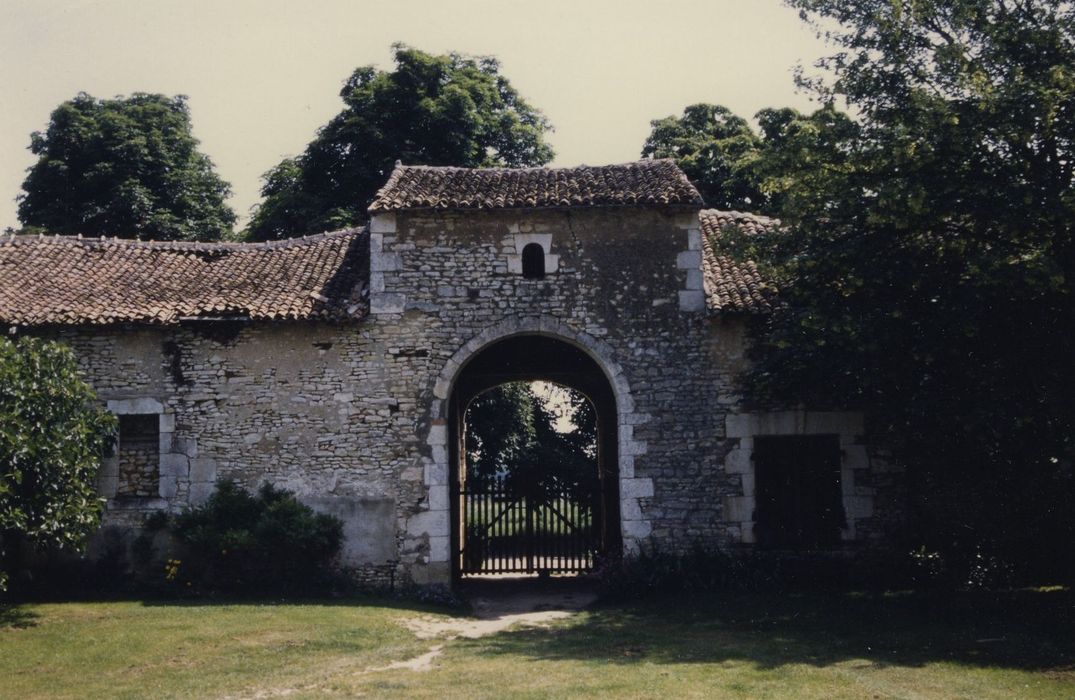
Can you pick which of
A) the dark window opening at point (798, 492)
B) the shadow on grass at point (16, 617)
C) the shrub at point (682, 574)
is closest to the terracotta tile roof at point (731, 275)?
the dark window opening at point (798, 492)

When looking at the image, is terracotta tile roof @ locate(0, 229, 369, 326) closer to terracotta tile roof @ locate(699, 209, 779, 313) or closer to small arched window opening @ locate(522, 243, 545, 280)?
small arched window opening @ locate(522, 243, 545, 280)

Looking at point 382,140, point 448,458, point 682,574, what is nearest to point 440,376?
point 448,458

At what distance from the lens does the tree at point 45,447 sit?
1160 cm

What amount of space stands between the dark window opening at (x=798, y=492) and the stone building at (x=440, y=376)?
0.03 meters

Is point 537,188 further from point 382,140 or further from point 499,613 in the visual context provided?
point 382,140

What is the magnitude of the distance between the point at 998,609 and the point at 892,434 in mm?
3166

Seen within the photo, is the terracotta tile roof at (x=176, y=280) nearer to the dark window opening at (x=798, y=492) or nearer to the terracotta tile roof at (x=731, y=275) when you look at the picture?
the terracotta tile roof at (x=731, y=275)

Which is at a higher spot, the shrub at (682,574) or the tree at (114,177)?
the tree at (114,177)

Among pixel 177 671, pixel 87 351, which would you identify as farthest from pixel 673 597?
pixel 87 351

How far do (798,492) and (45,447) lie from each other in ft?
34.9

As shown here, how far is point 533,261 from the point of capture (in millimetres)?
15281

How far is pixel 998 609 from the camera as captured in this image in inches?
492

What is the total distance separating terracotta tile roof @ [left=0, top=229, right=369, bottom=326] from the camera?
578 inches

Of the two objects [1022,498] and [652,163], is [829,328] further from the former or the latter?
[652,163]
